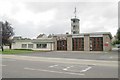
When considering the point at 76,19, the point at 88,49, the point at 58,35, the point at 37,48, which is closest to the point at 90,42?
the point at 88,49

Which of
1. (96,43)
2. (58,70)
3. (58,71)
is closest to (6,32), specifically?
(96,43)

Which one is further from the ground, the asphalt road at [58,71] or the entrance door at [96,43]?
the entrance door at [96,43]

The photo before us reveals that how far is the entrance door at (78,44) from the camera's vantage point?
5212cm

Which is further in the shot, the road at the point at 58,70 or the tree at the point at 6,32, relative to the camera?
the tree at the point at 6,32

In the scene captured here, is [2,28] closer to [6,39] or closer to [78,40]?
[6,39]

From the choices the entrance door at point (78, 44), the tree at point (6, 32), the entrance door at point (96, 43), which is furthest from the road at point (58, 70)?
the entrance door at point (78, 44)

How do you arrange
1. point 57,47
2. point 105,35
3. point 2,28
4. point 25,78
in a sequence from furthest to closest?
point 57,47
point 105,35
point 2,28
point 25,78

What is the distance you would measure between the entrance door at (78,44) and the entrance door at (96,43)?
8.01 feet

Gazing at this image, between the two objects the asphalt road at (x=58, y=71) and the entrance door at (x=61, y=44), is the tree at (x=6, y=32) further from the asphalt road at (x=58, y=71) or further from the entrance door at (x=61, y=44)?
the asphalt road at (x=58, y=71)

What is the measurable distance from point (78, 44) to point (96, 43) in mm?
4694

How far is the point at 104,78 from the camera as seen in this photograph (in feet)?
33.0

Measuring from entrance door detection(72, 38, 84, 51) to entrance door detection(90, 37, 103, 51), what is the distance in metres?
2.44

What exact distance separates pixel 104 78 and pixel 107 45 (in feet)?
136

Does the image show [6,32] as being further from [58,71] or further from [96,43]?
[58,71]
